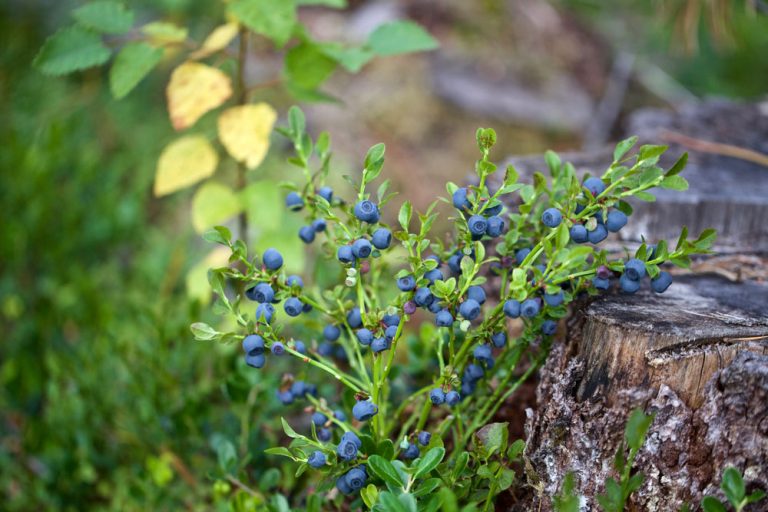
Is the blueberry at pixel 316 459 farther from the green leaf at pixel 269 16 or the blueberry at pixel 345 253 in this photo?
the green leaf at pixel 269 16

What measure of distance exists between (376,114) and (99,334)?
1.63m

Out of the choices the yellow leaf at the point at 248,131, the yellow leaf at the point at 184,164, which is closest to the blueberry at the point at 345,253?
the yellow leaf at the point at 248,131

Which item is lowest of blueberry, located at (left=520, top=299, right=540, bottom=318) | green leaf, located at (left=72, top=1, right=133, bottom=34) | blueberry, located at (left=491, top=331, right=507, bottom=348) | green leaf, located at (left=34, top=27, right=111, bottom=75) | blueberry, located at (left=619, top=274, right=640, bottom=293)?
blueberry, located at (left=491, top=331, right=507, bottom=348)

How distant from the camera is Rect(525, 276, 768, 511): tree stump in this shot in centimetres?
89

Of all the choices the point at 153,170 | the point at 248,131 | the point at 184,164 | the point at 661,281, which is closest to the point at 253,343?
the point at 661,281

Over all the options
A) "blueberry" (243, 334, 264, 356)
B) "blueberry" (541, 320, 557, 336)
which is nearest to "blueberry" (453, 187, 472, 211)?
"blueberry" (541, 320, 557, 336)

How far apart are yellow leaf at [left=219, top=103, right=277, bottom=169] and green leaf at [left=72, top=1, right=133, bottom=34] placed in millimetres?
288

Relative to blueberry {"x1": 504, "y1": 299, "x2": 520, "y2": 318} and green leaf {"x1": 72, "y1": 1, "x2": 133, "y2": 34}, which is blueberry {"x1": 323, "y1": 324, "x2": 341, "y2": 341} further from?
green leaf {"x1": 72, "y1": 1, "x2": 133, "y2": 34}

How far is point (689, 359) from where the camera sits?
904 millimetres

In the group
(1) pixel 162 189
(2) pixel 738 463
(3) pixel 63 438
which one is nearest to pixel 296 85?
(1) pixel 162 189

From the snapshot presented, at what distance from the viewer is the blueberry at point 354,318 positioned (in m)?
1.05

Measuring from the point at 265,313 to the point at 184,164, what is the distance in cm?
80

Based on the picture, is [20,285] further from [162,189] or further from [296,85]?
[296,85]

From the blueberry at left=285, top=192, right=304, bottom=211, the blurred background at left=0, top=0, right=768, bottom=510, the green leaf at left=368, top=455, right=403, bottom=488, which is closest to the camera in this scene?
the green leaf at left=368, top=455, right=403, bottom=488
